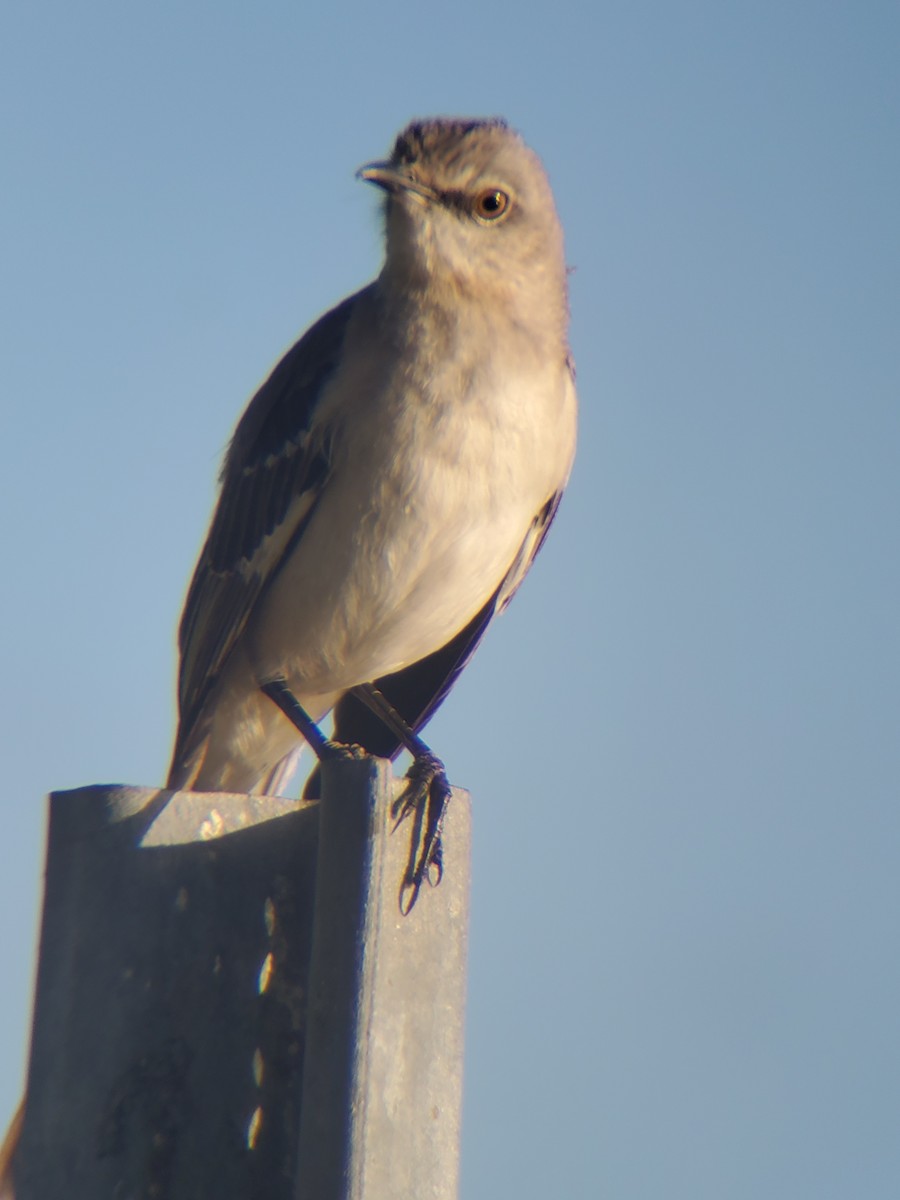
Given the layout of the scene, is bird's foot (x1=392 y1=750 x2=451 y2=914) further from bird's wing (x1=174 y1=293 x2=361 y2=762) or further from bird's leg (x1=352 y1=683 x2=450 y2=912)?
bird's wing (x1=174 y1=293 x2=361 y2=762)

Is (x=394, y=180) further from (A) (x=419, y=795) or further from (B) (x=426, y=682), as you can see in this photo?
(A) (x=419, y=795)

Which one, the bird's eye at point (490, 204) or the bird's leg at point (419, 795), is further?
the bird's eye at point (490, 204)

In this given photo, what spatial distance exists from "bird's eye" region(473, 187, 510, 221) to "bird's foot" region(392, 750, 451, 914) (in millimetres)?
1756

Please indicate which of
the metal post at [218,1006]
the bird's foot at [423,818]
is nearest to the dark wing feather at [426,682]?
the bird's foot at [423,818]

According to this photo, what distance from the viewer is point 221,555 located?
17.3ft

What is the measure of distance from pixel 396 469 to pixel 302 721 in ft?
2.92

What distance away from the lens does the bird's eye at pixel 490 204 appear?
201 inches

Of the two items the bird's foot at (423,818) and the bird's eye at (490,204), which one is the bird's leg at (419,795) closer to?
the bird's foot at (423,818)

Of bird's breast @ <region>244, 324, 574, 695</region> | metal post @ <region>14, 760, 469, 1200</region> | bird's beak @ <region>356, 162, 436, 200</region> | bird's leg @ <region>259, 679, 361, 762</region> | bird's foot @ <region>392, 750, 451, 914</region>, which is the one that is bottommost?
metal post @ <region>14, 760, 469, 1200</region>

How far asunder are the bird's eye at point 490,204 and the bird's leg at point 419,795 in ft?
5.41

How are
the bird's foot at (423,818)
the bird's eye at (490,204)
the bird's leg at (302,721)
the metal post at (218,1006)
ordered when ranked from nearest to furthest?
the metal post at (218,1006) → the bird's foot at (423,818) → the bird's leg at (302,721) → the bird's eye at (490,204)

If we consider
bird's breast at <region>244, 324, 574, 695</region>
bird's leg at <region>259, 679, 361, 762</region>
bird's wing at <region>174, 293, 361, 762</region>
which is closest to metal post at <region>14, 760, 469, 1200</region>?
bird's leg at <region>259, 679, 361, 762</region>

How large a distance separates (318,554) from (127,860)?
74.9 inches

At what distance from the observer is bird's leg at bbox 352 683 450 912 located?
3.39m
